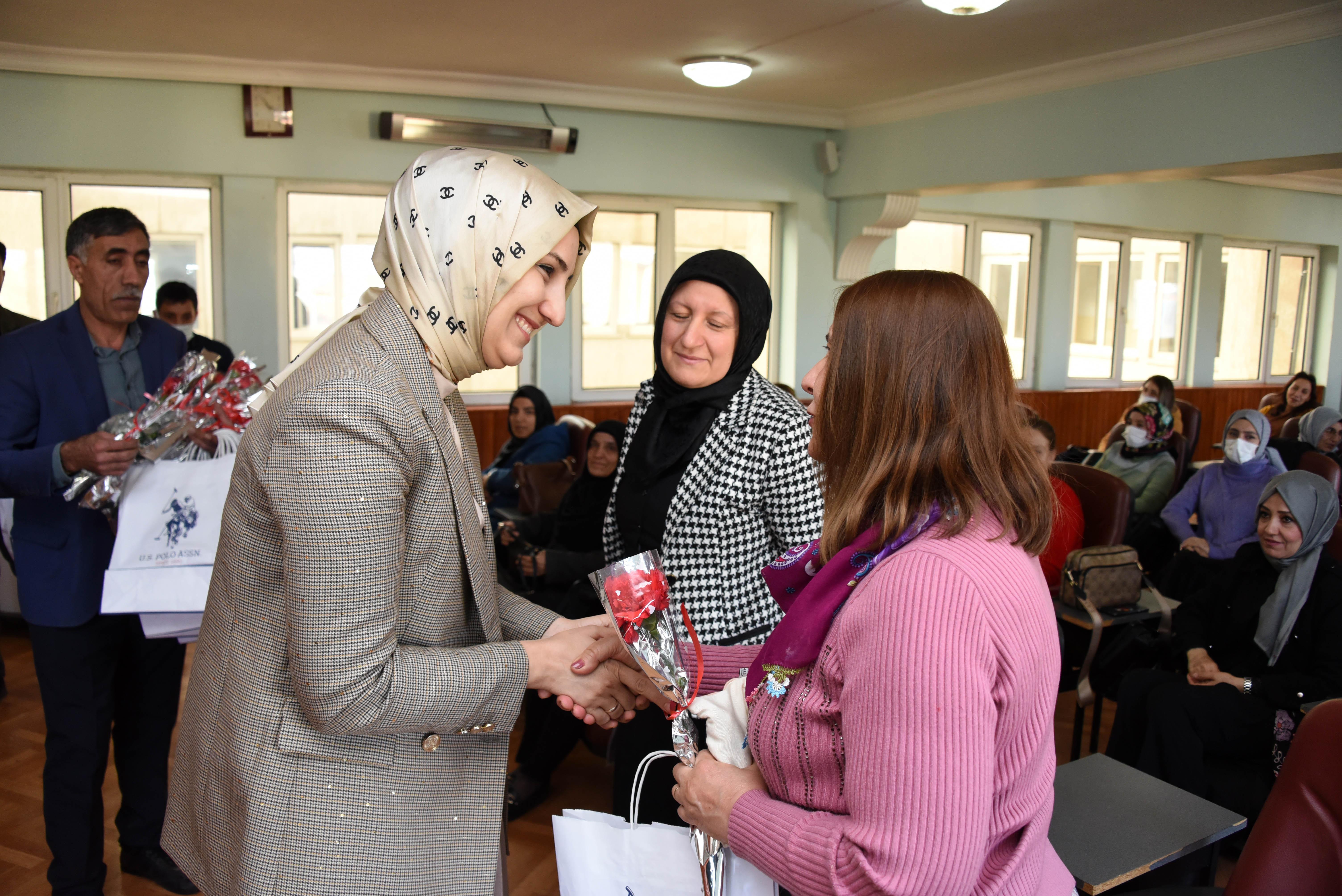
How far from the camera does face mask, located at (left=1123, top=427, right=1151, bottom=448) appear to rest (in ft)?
18.2

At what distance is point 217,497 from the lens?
227 centimetres

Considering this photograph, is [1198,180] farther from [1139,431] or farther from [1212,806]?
[1212,806]

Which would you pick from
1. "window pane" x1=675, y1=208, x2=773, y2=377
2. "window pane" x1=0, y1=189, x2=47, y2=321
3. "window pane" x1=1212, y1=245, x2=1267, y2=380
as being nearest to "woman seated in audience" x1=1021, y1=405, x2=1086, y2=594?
"window pane" x1=675, y1=208, x2=773, y2=377

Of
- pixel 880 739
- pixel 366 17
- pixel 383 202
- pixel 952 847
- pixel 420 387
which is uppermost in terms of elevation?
pixel 366 17

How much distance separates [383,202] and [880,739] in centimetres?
673

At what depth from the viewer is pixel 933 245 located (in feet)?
28.1

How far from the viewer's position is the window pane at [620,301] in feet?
23.6

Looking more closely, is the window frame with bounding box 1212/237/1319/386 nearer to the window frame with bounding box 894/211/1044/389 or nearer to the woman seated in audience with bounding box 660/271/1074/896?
the window frame with bounding box 894/211/1044/389

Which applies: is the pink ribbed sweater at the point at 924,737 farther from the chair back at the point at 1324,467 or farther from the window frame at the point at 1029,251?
the window frame at the point at 1029,251

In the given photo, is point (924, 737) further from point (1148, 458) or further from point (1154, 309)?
point (1154, 309)

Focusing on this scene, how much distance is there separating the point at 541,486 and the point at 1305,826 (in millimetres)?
3490

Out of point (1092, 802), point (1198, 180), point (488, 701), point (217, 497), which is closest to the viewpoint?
point (488, 701)

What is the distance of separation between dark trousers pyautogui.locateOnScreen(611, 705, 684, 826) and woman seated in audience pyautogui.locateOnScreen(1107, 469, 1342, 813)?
1796 mm

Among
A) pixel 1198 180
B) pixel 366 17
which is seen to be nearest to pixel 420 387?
pixel 366 17
